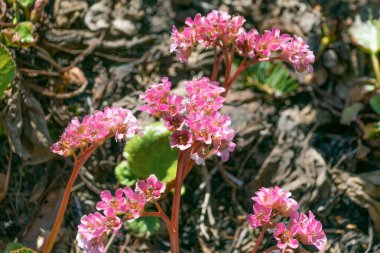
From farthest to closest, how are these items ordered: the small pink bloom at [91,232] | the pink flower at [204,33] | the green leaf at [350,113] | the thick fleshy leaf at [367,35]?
the thick fleshy leaf at [367,35] < the green leaf at [350,113] < the pink flower at [204,33] < the small pink bloom at [91,232]

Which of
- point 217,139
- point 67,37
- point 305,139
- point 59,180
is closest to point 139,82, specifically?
point 67,37

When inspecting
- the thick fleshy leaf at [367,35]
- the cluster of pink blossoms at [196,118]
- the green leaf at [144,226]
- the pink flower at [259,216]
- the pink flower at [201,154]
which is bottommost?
the green leaf at [144,226]

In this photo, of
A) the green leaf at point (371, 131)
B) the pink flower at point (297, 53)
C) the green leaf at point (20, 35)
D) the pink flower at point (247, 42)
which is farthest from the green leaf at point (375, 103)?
the green leaf at point (20, 35)

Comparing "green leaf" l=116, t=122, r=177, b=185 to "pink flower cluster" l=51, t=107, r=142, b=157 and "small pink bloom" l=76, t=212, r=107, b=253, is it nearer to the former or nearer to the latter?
"pink flower cluster" l=51, t=107, r=142, b=157

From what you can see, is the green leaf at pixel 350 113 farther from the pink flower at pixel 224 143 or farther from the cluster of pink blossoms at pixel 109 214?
the cluster of pink blossoms at pixel 109 214

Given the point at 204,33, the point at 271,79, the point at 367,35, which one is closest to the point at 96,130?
the point at 204,33
